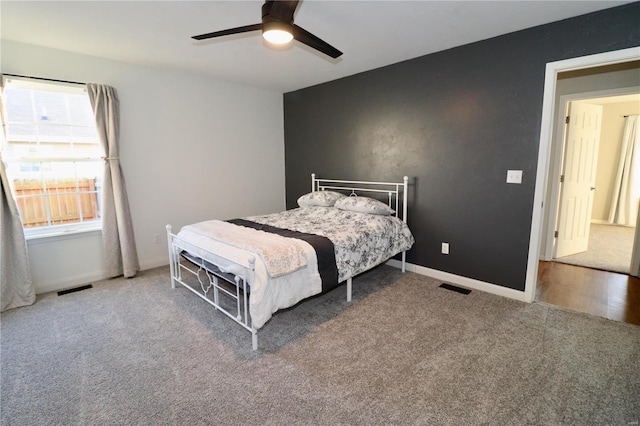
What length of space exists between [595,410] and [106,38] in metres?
4.75

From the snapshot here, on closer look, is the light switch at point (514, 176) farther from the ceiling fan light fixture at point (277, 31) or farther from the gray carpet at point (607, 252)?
the ceiling fan light fixture at point (277, 31)

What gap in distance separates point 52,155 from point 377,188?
389 cm

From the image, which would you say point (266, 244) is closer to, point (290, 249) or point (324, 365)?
point (290, 249)

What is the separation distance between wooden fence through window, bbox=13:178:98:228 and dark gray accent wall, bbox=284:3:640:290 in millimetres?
Answer: 3376

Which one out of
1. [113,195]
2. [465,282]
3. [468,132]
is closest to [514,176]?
[468,132]

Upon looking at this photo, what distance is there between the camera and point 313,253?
8.71ft

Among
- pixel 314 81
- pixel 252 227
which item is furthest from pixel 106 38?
pixel 314 81

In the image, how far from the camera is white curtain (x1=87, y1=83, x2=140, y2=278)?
11.5ft

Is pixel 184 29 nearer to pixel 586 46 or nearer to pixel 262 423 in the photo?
pixel 262 423

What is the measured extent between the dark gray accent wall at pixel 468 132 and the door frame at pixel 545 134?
1.9 inches

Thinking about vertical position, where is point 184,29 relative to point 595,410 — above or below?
above

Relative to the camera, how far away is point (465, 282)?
3.51 metres

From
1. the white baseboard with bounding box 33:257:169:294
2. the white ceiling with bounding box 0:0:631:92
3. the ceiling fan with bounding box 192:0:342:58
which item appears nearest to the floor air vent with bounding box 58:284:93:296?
the white baseboard with bounding box 33:257:169:294

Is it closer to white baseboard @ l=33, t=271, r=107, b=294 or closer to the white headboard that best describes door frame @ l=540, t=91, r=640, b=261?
the white headboard
